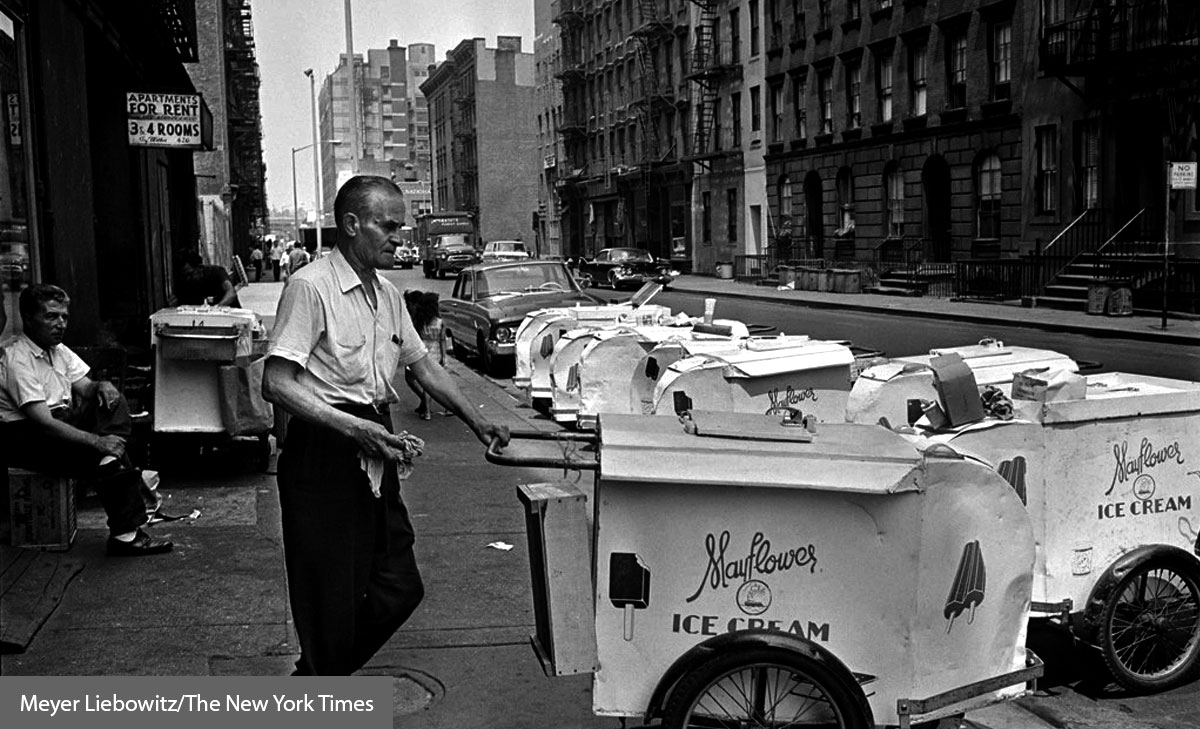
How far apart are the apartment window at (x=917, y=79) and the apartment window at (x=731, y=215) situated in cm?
1438

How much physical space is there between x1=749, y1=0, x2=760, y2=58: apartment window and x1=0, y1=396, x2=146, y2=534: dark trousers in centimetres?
4610

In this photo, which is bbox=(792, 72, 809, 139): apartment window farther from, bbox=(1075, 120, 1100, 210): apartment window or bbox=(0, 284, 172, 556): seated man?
bbox=(0, 284, 172, 556): seated man

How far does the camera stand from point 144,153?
17.3m

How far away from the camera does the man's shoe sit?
7090 mm

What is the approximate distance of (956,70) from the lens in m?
37.0

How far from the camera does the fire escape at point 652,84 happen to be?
60.6m

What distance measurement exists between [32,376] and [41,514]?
2.83 ft

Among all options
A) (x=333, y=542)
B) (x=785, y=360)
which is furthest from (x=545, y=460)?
(x=785, y=360)

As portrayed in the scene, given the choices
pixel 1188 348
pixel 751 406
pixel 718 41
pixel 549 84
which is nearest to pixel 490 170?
pixel 549 84

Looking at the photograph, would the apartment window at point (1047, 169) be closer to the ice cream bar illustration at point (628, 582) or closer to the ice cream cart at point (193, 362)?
the ice cream cart at point (193, 362)

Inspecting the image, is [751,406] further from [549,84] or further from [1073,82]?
[549,84]

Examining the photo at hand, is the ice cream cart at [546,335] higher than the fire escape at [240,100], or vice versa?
the fire escape at [240,100]

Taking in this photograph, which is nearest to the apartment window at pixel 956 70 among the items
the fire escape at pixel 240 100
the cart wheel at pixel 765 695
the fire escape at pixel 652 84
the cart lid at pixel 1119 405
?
the fire escape at pixel 652 84

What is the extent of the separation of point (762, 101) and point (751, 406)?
43.6 m
